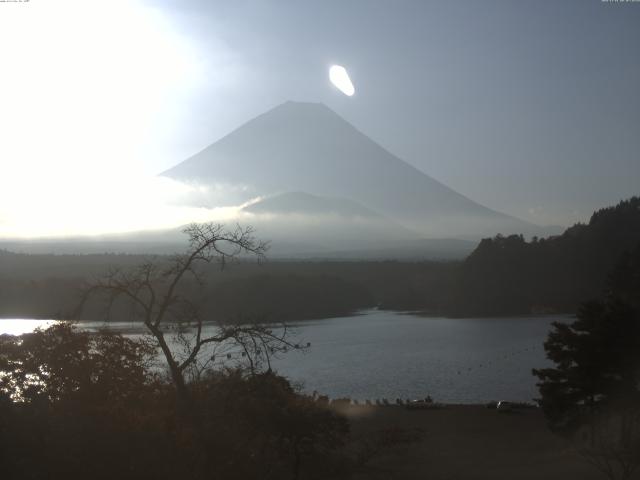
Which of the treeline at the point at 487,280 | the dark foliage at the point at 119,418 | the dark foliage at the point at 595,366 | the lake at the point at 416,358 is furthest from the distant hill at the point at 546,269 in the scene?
the dark foliage at the point at 119,418

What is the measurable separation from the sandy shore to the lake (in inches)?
80.5

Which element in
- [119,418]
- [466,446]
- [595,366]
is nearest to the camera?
[119,418]

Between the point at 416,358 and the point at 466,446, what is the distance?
12.2 m

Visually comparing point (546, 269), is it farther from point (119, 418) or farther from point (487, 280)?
point (119, 418)

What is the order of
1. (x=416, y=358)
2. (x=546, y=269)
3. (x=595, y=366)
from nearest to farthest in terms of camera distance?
(x=595, y=366) → (x=416, y=358) → (x=546, y=269)

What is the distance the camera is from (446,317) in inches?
1484

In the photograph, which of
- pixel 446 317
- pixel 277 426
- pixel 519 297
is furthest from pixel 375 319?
pixel 277 426

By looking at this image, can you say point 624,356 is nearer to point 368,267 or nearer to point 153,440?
point 153,440

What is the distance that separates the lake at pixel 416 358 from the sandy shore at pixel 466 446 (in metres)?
2.05

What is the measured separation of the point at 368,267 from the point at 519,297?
19.1m

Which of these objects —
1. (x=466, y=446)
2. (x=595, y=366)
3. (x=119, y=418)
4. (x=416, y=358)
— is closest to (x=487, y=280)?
(x=416, y=358)

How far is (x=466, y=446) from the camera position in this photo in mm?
10383

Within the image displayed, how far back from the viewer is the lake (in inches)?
658

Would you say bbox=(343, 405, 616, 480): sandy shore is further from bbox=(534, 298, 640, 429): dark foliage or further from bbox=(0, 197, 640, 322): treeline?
bbox=(0, 197, 640, 322): treeline
